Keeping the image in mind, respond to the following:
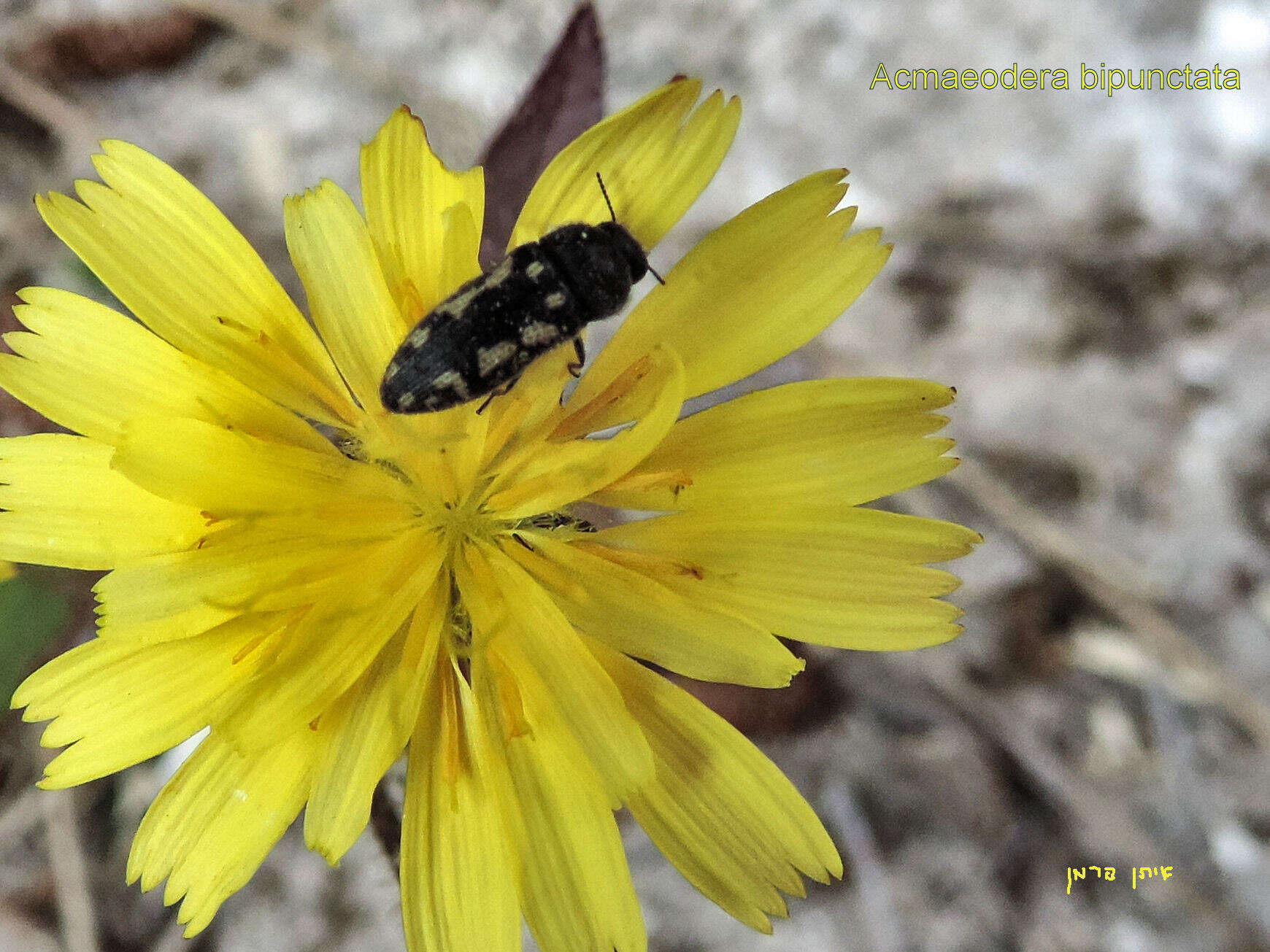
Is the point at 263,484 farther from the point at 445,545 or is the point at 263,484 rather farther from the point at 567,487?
the point at 567,487

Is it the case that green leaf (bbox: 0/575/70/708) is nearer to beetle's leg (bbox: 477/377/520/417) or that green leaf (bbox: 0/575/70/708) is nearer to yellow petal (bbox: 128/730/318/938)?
yellow petal (bbox: 128/730/318/938)

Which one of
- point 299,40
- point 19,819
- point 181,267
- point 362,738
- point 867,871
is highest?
point 299,40

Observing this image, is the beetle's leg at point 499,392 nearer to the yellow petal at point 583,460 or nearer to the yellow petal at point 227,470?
the yellow petal at point 583,460

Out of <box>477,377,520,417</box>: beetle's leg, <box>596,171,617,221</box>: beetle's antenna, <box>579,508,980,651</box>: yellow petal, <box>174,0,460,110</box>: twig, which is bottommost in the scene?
<box>579,508,980,651</box>: yellow petal

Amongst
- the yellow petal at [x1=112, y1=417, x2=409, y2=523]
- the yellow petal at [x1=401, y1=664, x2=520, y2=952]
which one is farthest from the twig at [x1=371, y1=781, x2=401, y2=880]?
the yellow petal at [x1=112, y1=417, x2=409, y2=523]

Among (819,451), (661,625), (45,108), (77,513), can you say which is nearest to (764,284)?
(819,451)

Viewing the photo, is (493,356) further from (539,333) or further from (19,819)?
(19,819)
